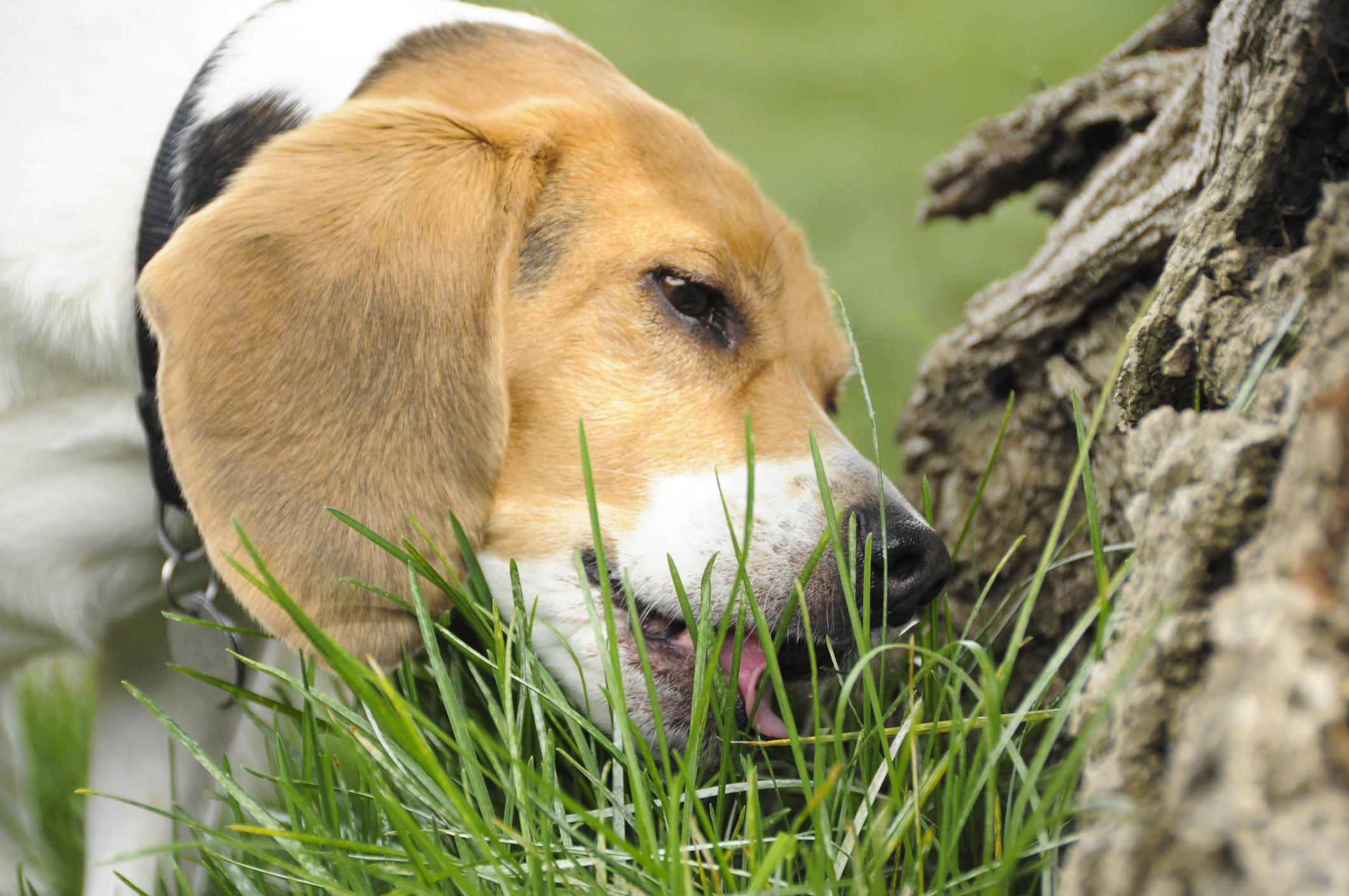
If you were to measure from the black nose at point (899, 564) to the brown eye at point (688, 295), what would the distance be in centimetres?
49

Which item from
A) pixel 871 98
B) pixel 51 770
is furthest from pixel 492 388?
pixel 871 98

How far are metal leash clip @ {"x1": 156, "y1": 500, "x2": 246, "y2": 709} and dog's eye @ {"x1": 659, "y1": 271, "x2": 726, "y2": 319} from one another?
97 cm

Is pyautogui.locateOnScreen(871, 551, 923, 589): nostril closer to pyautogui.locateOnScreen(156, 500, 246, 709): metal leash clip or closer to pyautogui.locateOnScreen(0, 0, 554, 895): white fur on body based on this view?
pyautogui.locateOnScreen(156, 500, 246, 709): metal leash clip

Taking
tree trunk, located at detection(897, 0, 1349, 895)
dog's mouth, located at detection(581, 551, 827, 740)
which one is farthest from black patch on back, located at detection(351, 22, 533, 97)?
tree trunk, located at detection(897, 0, 1349, 895)

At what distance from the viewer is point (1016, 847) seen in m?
0.94

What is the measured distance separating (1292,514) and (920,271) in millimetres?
5125

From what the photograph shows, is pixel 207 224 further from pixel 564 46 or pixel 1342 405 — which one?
pixel 1342 405

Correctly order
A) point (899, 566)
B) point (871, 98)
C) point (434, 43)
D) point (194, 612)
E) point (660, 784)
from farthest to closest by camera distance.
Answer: point (871, 98) → point (434, 43) → point (194, 612) → point (899, 566) → point (660, 784)

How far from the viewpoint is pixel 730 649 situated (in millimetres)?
1743

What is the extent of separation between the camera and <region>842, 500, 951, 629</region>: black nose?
1.64 m

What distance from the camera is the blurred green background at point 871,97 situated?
5.65 meters

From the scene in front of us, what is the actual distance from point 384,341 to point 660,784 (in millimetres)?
867

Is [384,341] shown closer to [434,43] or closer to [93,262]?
[93,262]

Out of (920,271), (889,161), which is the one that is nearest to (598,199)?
(920,271)
